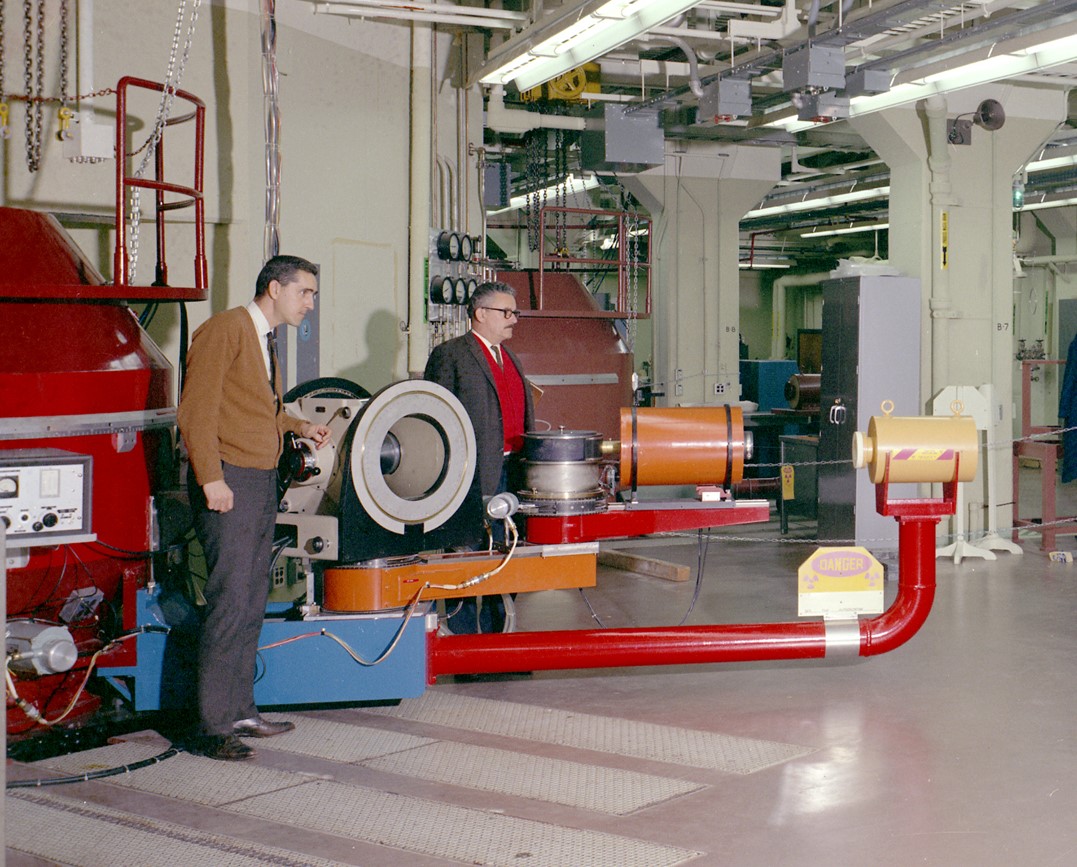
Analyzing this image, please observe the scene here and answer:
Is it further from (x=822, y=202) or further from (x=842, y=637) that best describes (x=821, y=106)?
(x=822, y=202)

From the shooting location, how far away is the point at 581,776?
4.09m

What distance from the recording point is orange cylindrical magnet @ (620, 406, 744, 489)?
507cm

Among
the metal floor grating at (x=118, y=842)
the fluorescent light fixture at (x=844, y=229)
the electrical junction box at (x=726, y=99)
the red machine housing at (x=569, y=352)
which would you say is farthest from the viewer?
the fluorescent light fixture at (x=844, y=229)

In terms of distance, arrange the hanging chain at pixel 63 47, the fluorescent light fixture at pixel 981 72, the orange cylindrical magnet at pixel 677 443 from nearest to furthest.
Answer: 1. the orange cylindrical magnet at pixel 677 443
2. the hanging chain at pixel 63 47
3. the fluorescent light fixture at pixel 981 72

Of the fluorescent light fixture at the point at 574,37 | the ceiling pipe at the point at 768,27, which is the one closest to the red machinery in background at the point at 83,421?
the fluorescent light fixture at the point at 574,37

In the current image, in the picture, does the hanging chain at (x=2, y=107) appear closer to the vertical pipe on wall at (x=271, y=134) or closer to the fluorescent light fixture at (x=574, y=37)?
the vertical pipe on wall at (x=271, y=134)

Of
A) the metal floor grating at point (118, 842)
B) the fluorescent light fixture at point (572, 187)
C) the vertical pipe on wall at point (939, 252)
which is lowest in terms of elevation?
the metal floor grating at point (118, 842)

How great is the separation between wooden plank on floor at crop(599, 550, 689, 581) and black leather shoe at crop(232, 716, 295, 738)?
12.3 feet

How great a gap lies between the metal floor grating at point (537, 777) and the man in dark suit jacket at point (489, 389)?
3.79 feet

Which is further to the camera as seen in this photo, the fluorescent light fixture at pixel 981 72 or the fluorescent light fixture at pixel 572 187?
the fluorescent light fixture at pixel 572 187

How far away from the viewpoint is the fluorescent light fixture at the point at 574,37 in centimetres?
578

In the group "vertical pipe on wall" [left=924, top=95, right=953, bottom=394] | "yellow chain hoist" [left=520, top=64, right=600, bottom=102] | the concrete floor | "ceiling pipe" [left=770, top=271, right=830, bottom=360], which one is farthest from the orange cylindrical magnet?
"ceiling pipe" [left=770, top=271, right=830, bottom=360]

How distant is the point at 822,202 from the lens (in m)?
15.0

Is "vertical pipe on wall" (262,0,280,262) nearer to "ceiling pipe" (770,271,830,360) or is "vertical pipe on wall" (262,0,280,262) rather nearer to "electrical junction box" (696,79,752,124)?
"electrical junction box" (696,79,752,124)
